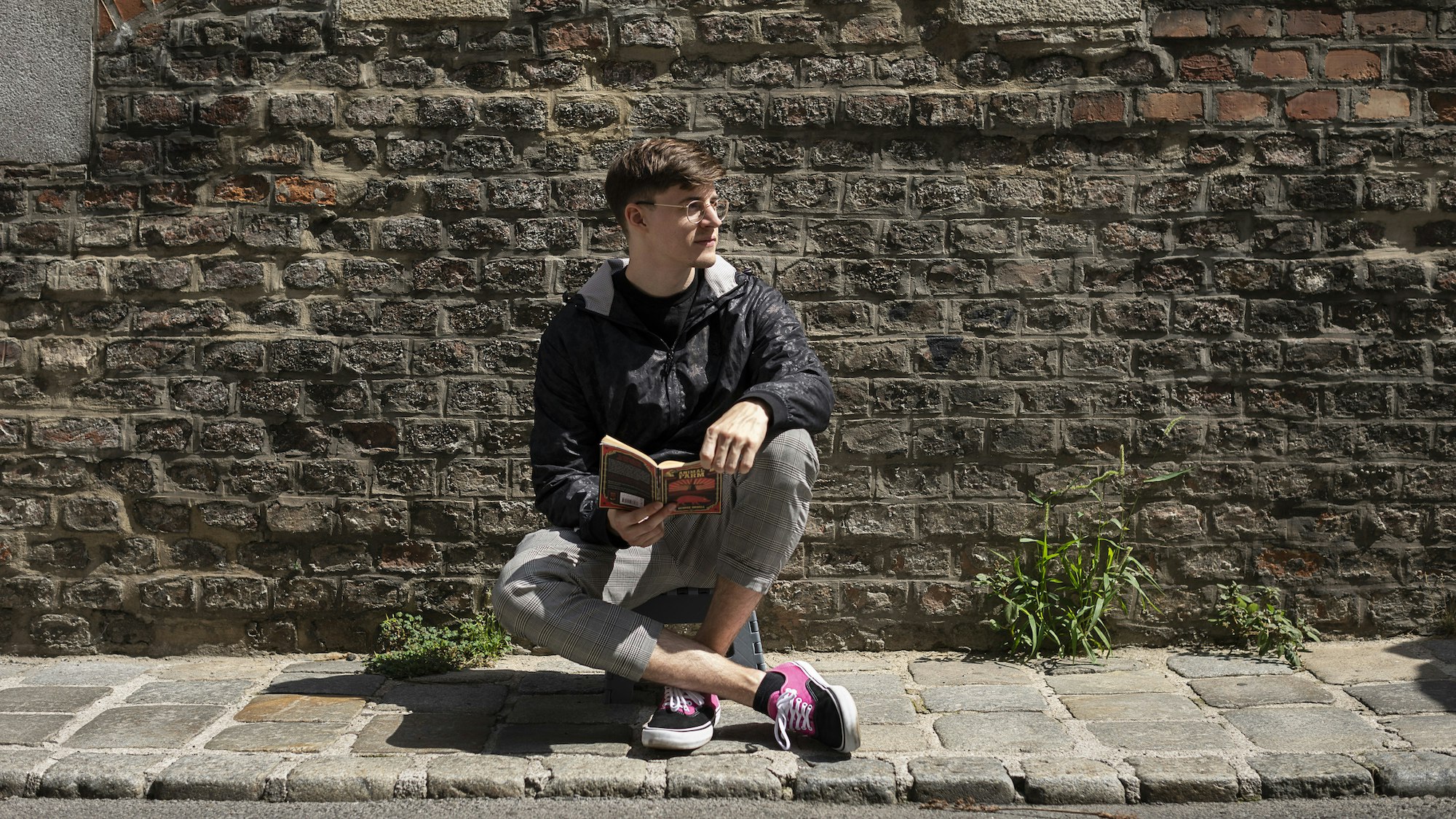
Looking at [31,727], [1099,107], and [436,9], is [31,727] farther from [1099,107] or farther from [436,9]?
[1099,107]

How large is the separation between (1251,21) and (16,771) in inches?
165

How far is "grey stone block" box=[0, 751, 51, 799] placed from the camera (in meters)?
2.92

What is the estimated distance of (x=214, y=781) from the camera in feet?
9.48

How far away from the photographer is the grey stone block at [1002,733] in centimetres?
308

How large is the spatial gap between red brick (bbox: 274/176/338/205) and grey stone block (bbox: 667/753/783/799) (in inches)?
91.0

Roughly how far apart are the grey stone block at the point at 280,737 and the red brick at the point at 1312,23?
3644 millimetres

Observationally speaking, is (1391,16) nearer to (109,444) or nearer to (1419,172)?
(1419,172)

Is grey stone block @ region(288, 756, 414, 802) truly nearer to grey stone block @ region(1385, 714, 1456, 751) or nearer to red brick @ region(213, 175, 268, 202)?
red brick @ region(213, 175, 268, 202)

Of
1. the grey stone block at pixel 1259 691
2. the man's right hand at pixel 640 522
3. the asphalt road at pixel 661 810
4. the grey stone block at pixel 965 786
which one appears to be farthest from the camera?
the grey stone block at pixel 1259 691

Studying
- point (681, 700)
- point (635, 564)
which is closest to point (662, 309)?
point (635, 564)

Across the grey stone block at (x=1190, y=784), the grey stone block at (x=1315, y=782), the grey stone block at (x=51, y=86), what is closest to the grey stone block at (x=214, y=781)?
the grey stone block at (x=1190, y=784)

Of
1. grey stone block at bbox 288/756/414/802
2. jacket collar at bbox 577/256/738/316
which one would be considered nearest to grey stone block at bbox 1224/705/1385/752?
jacket collar at bbox 577/256/738/316

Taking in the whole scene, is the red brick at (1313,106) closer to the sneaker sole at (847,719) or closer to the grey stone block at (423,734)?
the sneaker sole at (847,719)

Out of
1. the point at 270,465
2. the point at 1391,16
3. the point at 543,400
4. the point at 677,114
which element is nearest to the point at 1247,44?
the point at 1391,16
